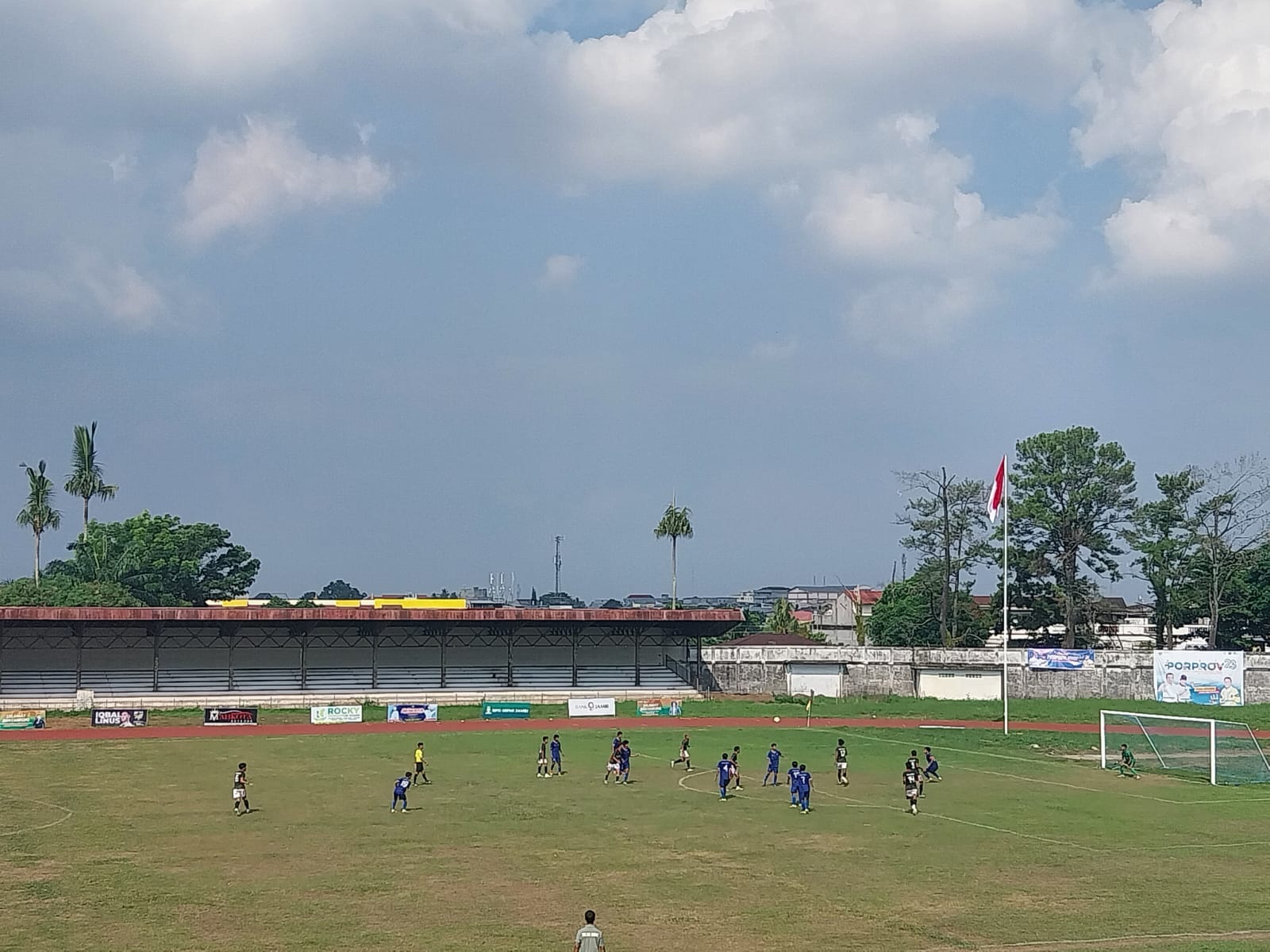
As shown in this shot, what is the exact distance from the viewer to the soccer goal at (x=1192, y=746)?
48.8m

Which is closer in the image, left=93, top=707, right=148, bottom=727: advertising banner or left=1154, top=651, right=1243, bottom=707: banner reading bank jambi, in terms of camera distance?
left=93, top=707, right=148, bottom=727: advertising banner

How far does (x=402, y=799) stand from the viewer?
39281 mm

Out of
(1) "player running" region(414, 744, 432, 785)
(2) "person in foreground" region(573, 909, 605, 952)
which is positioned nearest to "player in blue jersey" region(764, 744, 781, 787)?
(1) "player running" region(414, 744, 432, 785)

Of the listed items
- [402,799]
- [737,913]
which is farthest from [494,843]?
[737,913]

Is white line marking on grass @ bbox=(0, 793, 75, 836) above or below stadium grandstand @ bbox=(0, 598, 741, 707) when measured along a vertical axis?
below

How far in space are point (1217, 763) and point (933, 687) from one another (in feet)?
142

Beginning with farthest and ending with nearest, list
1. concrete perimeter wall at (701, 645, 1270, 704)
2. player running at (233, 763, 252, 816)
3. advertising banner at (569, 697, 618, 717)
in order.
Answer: concrete perimeter wall at (701, 645, 1270, 704) → advertising banner at (569, 697, 618, 717) → player running at (233, 763, 252, 816)

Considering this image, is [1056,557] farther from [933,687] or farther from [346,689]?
[346,689]

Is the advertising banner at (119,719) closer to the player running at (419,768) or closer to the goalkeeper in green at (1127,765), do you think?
the player running at (419,768)

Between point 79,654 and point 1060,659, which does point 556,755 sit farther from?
point 1060,659

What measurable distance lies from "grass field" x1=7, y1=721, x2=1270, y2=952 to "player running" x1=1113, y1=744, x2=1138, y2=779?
1.58 m

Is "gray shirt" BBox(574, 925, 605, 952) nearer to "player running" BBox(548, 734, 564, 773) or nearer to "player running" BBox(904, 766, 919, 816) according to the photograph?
"player running" BBox(904, 766, 919, 816)

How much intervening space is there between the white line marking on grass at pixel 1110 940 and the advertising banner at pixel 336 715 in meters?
51.8

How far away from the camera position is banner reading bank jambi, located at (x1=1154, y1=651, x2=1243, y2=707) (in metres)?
82.4
